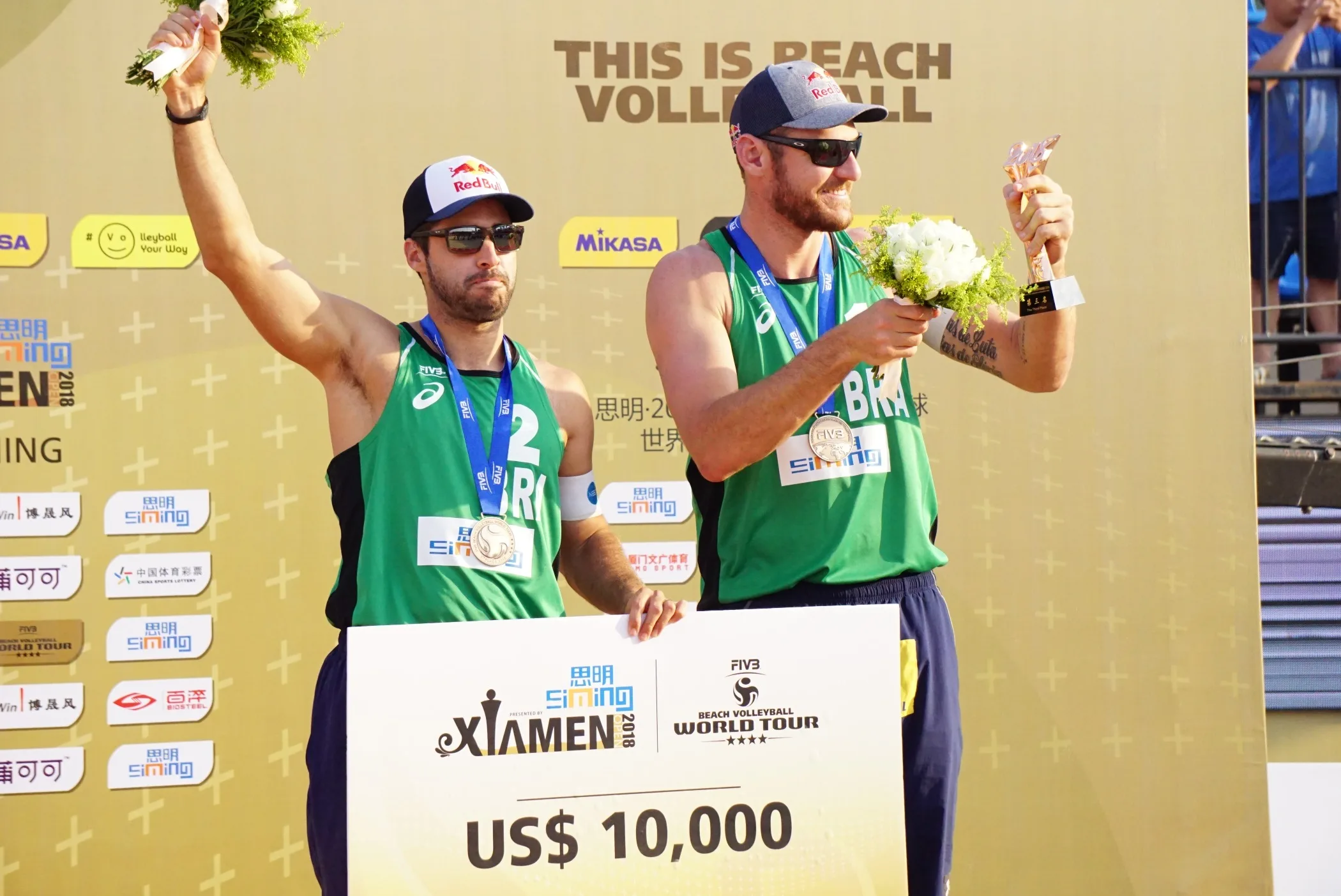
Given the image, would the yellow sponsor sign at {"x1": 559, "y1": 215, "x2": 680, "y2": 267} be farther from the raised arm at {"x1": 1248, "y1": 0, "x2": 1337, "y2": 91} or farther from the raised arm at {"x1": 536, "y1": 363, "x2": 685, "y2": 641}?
the raised arm at {"x1": 1248, "y1": 0, "x2": 1337, "y2": 91}

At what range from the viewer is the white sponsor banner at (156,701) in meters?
3.72

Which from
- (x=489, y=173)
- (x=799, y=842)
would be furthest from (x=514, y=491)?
(x=799, y=842)

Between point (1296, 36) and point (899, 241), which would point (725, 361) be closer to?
point (899, 241)

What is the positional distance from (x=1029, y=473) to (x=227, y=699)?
8.72ft

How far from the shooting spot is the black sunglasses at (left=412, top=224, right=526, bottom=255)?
2537 mm

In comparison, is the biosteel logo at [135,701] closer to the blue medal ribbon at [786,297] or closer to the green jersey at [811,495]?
the green jersey at [811,495]

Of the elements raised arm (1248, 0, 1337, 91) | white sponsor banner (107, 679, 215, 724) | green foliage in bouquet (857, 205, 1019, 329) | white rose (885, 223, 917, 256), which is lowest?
white sponsor banner (107, 679, 215, 724)

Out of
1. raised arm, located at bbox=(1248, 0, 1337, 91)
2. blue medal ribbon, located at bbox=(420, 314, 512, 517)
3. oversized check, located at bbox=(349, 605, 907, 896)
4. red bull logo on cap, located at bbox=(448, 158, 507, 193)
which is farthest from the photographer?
raised arm, located at bbox=(1248, 0, 1337, 91)

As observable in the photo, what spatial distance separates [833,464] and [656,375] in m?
1.60

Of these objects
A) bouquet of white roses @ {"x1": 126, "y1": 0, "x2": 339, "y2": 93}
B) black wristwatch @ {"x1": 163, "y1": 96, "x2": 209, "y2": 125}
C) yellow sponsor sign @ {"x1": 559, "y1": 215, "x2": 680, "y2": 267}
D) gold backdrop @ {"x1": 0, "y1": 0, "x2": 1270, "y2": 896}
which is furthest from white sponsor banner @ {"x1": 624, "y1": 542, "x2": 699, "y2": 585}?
black wristwatch @ {"x1": 163, "y1": 96, "x2": 209, "y2": 125}

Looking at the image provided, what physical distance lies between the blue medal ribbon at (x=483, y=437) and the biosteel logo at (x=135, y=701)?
6.15ft

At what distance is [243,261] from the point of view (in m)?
2.34

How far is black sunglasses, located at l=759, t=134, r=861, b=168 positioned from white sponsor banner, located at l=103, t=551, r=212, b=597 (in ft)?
7.71

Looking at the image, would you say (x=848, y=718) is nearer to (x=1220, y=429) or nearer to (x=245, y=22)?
(x=245, y=22)
